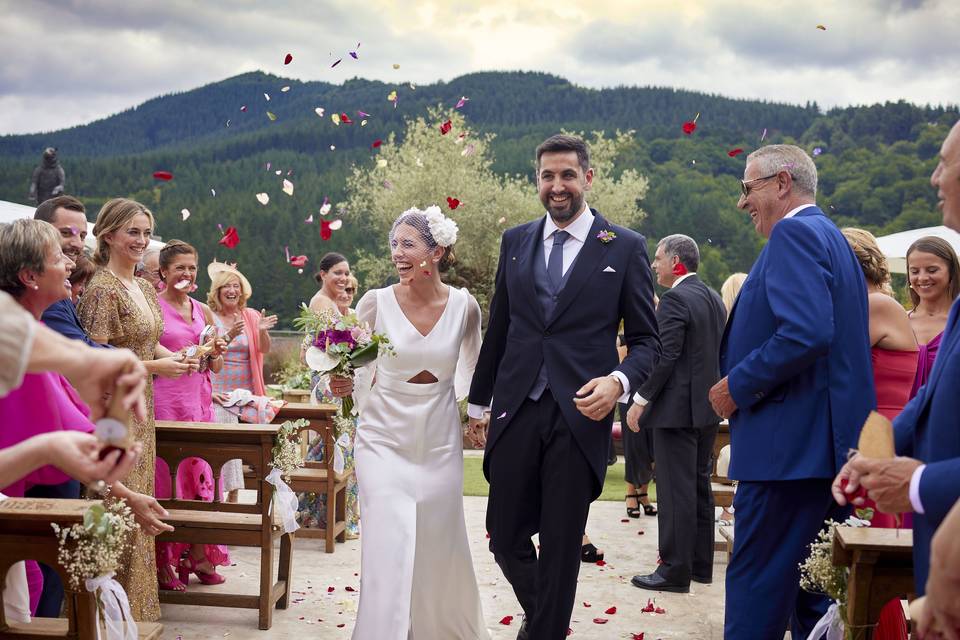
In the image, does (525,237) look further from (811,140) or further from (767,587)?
(811,140)

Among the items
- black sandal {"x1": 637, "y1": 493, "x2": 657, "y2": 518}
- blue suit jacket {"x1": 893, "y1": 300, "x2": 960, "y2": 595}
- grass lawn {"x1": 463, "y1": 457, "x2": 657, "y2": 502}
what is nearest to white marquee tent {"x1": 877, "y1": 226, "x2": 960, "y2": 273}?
grass lawn {"x1": 463, "y1": 457, "x2": 657, "y2": 502}

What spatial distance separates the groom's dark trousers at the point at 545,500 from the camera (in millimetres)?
4359

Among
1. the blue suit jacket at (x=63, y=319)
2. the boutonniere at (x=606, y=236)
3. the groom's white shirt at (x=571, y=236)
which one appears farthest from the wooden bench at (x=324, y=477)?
the boutonniere at (x=606, y=236)

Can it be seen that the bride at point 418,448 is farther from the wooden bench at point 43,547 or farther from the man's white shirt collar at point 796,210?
the man's white shirt collar at point 796,210

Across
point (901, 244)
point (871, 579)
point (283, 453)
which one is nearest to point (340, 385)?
point (283, 453)

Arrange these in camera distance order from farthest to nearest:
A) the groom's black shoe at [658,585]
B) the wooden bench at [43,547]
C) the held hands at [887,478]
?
1. the groom's black shoe at [658,585]
2. the wooden bench at [43,547]
3. the held hands at [887,478]

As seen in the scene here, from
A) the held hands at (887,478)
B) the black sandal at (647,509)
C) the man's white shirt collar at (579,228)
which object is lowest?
the black sandal at (647,509)

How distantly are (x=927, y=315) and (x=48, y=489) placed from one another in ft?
15.7

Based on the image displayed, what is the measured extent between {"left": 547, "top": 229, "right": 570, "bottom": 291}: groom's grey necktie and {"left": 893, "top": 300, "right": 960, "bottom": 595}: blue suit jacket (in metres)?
1.97

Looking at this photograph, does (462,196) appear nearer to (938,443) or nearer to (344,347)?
(344,347)

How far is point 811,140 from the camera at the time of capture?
32469 mm

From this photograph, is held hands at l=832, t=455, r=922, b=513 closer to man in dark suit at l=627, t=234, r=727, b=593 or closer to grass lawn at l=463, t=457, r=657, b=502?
man in dark suit at l=627, t=234, r=727, b=593

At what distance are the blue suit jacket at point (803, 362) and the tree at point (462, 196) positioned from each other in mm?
21566

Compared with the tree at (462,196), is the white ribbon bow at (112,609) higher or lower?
lower
